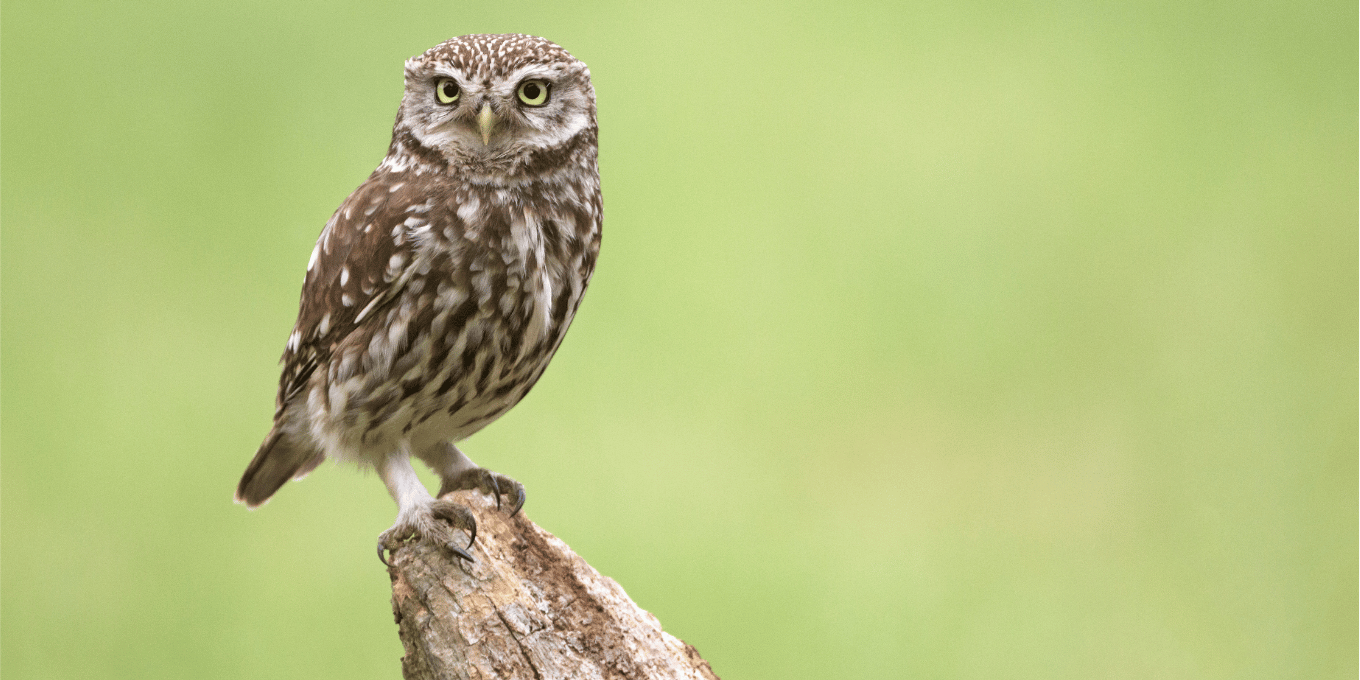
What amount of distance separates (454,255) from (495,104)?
0.86ft

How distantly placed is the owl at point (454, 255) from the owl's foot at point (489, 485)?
18 centimetres

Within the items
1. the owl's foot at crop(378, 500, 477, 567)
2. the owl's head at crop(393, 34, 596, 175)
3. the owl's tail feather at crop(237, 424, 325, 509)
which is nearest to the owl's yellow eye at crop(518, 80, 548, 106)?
the owl's head at crop(393, 34, 596, 175)

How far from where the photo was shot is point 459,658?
1784 mm

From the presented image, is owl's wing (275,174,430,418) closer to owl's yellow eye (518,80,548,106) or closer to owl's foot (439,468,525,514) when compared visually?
owl's yellow eye (518,80,548,106)

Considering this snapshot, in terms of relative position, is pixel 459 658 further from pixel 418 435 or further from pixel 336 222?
pixel 336 222

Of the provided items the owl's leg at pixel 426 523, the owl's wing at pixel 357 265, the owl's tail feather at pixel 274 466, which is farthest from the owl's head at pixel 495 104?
the owl's tail feather at pixel 274 466

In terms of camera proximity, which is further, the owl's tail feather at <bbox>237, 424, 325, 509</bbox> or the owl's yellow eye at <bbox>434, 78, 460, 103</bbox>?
the owl's tail feather at <bbox>237, 424, 325, 509</bbox>

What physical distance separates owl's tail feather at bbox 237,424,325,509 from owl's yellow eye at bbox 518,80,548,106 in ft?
2.80

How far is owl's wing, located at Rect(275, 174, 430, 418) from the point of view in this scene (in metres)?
1.89

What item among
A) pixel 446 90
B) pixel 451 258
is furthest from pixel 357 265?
pixel 446 90

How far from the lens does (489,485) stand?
7.22 feet

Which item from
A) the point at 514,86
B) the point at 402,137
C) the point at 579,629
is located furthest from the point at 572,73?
the point at 579,629

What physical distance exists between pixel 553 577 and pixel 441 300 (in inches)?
19.8

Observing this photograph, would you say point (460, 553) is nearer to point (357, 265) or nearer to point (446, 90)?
point (357, 265)
